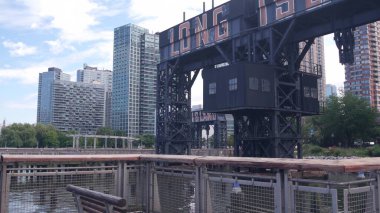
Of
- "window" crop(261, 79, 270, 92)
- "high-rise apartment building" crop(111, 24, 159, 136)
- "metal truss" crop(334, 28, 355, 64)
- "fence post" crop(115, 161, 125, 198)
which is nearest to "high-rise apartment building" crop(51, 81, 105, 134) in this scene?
"high-rise apartment building" crop(111, 24, 159, 136)

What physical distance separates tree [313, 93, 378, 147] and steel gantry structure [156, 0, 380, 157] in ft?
145

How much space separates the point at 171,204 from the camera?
7.91m

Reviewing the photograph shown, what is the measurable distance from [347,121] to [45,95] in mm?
144836

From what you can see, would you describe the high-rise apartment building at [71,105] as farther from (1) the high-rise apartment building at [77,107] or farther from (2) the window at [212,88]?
(2) the window at [212,88]

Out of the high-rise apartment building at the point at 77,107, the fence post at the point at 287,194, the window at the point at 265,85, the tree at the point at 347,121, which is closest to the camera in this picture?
the fence post at the point at 287,194

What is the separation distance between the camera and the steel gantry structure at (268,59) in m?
26.4

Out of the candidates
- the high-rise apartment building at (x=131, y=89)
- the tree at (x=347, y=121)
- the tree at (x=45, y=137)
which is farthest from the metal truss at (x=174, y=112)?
the high-rise apartment building at (x=131, y=89)

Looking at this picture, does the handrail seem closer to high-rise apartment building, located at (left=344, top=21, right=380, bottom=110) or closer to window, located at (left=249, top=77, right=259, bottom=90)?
window, located at (left=249, top=77, right=259, bottom=90)

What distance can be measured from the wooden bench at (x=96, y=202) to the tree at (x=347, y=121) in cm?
7454

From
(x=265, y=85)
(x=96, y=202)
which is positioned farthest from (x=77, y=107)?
(x=96, y=202)

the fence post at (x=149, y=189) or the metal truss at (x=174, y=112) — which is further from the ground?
the metal truss at (x=174, y=112)

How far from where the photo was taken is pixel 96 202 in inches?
211

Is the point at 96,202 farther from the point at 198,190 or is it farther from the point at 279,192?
the point at 279,192

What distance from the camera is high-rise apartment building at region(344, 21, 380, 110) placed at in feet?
418
